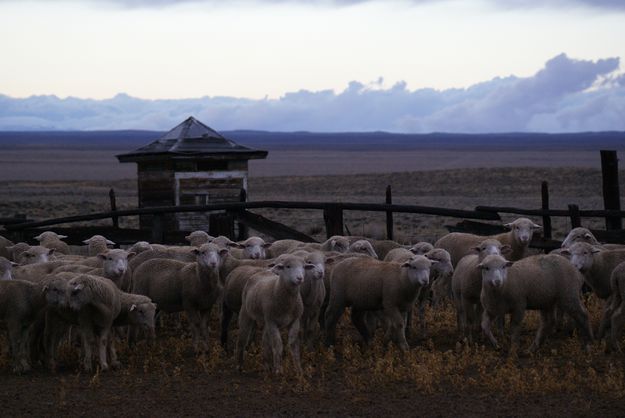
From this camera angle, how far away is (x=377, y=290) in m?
12.6

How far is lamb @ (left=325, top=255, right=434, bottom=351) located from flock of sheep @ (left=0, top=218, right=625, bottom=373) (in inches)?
0.5

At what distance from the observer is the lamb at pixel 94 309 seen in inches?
453

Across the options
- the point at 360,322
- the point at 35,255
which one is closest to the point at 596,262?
the point at 360,322

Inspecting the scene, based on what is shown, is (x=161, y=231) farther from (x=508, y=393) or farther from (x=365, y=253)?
(x=508, y=393)

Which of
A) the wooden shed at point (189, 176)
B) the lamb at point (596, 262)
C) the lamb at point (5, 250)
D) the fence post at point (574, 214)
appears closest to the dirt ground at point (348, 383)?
the lamb at point (596, 262)

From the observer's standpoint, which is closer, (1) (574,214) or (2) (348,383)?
(2) (348,383)

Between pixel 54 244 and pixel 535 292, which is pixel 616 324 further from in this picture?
pixel 54 244

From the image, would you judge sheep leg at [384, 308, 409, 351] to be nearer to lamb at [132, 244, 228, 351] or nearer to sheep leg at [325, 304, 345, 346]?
sheep leg at [325, 304, 345, 346]

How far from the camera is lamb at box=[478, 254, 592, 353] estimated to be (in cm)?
1225

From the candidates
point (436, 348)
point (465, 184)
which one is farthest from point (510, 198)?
point (436, 348)

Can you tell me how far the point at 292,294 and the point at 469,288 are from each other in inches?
101

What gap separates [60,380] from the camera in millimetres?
11133

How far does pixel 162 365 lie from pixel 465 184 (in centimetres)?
4771


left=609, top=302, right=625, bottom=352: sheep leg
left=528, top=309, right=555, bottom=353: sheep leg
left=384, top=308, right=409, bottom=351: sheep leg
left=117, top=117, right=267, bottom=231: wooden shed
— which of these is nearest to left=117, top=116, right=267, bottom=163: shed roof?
left=117, top=117, right=267, bottom=231: wooden shed
